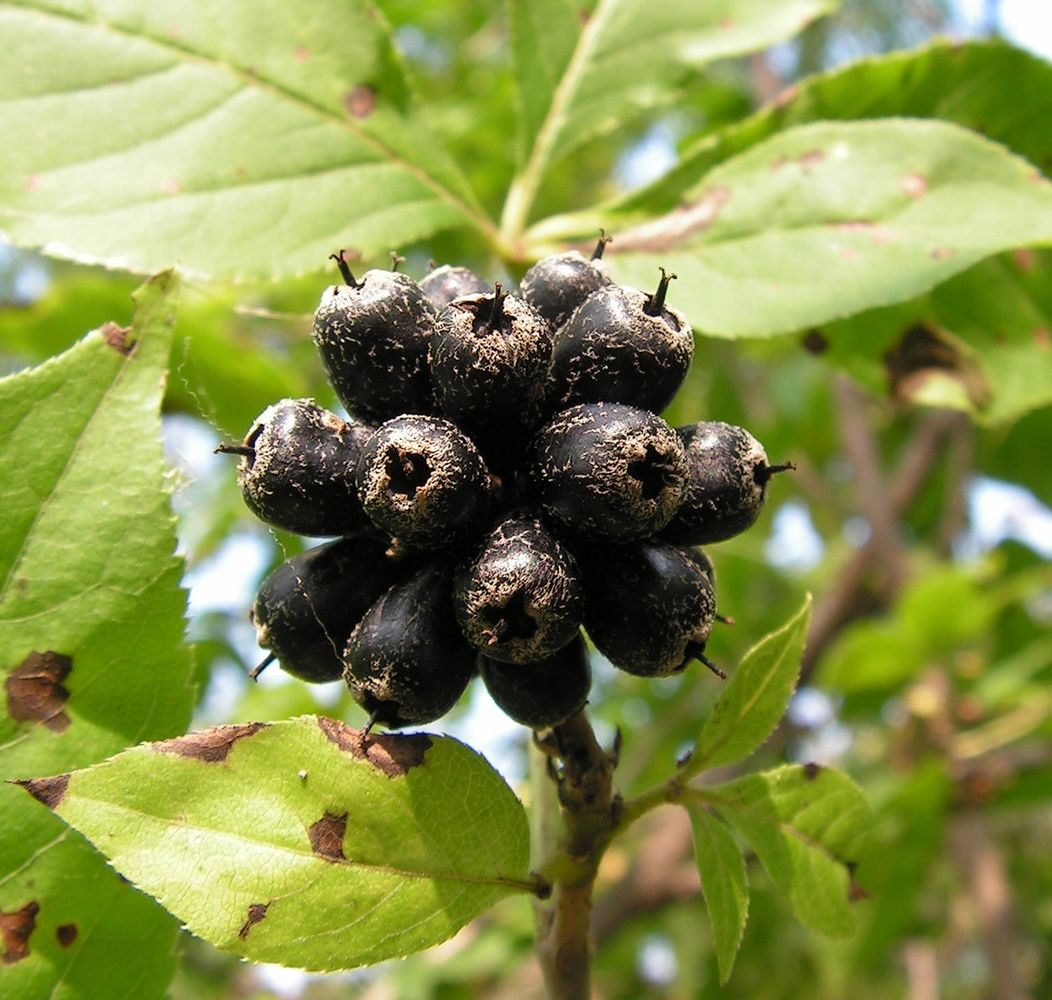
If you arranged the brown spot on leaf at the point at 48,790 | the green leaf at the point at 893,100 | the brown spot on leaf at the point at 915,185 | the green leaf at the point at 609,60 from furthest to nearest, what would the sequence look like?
the green leaf at the point at 609,60 < the green leaf at the point at 893,100 < the brown spot on leaf at the point at 915,185 < the brown spot on leaf at the point at 48,790

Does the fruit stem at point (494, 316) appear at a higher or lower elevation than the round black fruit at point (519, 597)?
higher

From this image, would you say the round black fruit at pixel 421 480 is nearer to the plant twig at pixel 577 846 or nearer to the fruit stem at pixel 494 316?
the fruit stem at pixel 494 316

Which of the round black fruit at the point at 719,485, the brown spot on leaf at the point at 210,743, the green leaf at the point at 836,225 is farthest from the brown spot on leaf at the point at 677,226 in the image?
the brown spot on leaf at the point at 210,743

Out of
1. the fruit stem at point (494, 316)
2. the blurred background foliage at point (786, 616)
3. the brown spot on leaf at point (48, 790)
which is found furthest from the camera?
the blurred background foliage at point (786, 616)

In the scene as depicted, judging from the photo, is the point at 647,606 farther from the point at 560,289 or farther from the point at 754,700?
the point at 560,289

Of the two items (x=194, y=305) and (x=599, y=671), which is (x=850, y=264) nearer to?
(x=194, y=305)

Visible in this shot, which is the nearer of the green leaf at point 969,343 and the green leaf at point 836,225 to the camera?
the green leaf at point 836,225

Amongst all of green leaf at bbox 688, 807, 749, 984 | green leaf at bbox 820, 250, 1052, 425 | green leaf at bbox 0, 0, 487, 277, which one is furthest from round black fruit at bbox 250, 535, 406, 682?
green leaf at bbox 820, 250, 1052, 425
